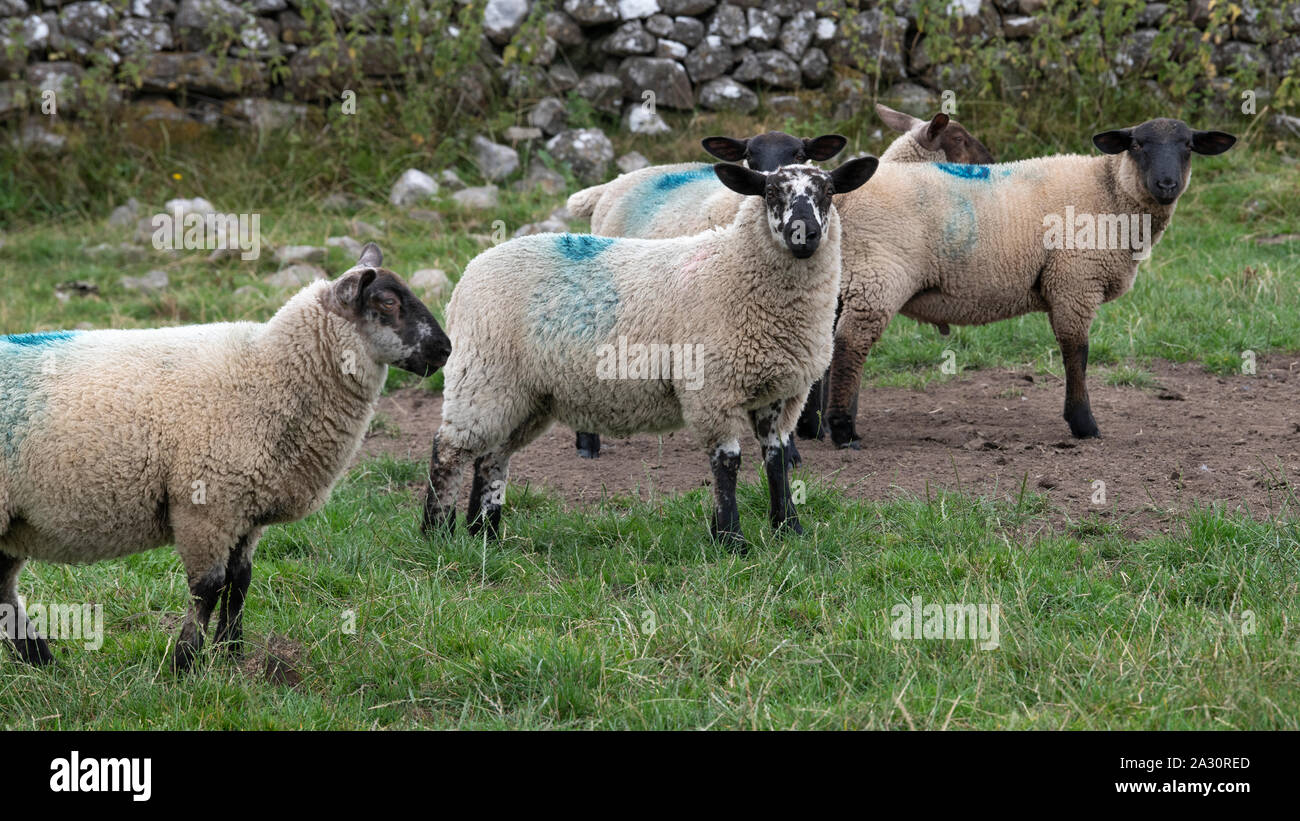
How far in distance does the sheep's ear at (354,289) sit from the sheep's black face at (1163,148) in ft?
14.0

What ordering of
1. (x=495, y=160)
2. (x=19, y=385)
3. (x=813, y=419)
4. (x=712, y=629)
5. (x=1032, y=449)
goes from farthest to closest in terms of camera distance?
1. (x=495, y=160)
2. (x=813, y=419)
3. (x=1032, y=449)
4. (x=712, y=629)
5. (x=19, y=385)

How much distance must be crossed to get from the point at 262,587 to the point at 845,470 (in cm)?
294

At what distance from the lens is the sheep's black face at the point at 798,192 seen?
520 cm

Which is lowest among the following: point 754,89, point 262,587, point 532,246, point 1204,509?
point 262,587

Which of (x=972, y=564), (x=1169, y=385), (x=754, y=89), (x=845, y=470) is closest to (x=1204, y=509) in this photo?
(x=972, y=564)

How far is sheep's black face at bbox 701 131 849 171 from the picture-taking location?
691 centimetres

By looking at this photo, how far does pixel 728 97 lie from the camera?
38.5 feet

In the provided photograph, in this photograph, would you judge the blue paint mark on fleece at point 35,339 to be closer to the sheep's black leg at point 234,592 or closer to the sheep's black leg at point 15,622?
the sheep's black leg at point 15,622

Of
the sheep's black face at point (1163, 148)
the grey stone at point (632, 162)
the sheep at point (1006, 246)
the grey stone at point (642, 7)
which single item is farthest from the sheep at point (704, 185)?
the grey stone at point (642, 7)

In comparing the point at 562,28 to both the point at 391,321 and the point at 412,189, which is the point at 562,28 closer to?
the point at 412,189

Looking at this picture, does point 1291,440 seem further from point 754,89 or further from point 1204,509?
point 754,89

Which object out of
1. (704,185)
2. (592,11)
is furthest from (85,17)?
(704,185)

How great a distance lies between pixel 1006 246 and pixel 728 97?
536 centimetres

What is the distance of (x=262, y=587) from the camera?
16.6 ft
